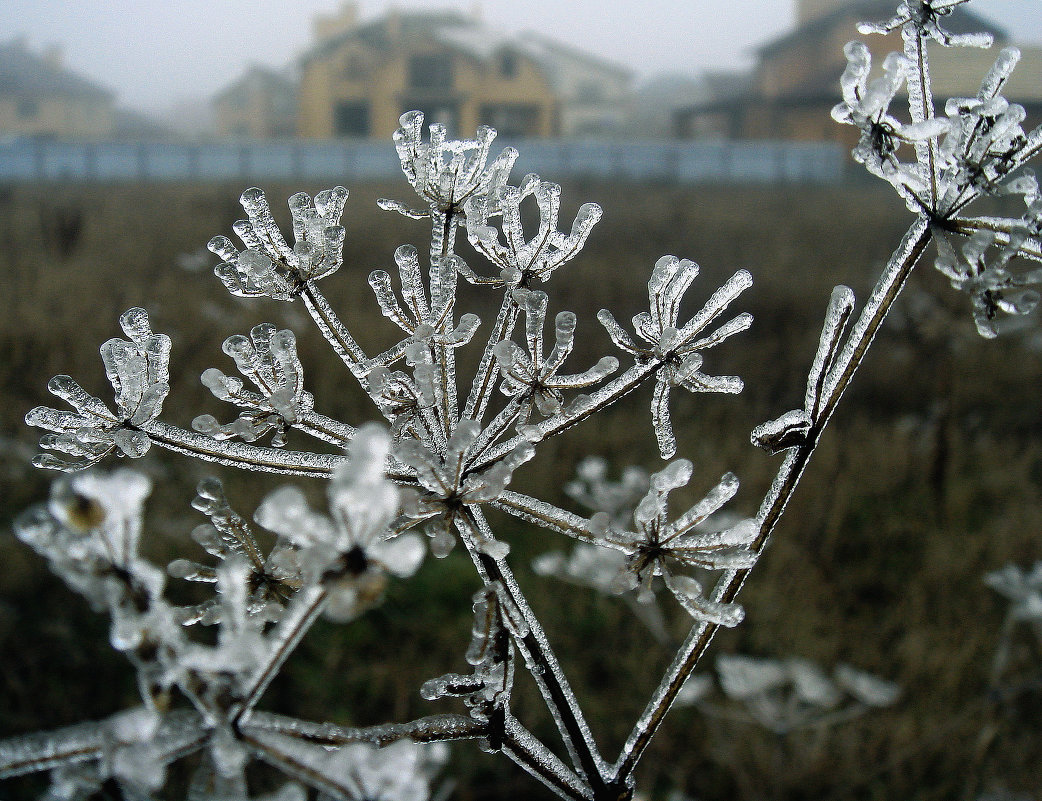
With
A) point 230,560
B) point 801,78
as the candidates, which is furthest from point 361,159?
point 230,560

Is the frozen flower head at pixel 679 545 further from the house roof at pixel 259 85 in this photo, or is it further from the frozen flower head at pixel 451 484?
the house roof at pixel 259 85

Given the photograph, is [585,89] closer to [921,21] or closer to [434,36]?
[434,36]

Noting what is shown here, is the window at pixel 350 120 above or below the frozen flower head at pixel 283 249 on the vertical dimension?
above

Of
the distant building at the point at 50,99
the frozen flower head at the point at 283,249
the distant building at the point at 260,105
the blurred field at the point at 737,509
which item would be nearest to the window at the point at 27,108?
the distant building at the point at 50,99

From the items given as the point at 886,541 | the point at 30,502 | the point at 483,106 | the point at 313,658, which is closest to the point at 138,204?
the point at 30,502

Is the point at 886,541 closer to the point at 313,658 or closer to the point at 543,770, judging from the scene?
the point at 313,658
